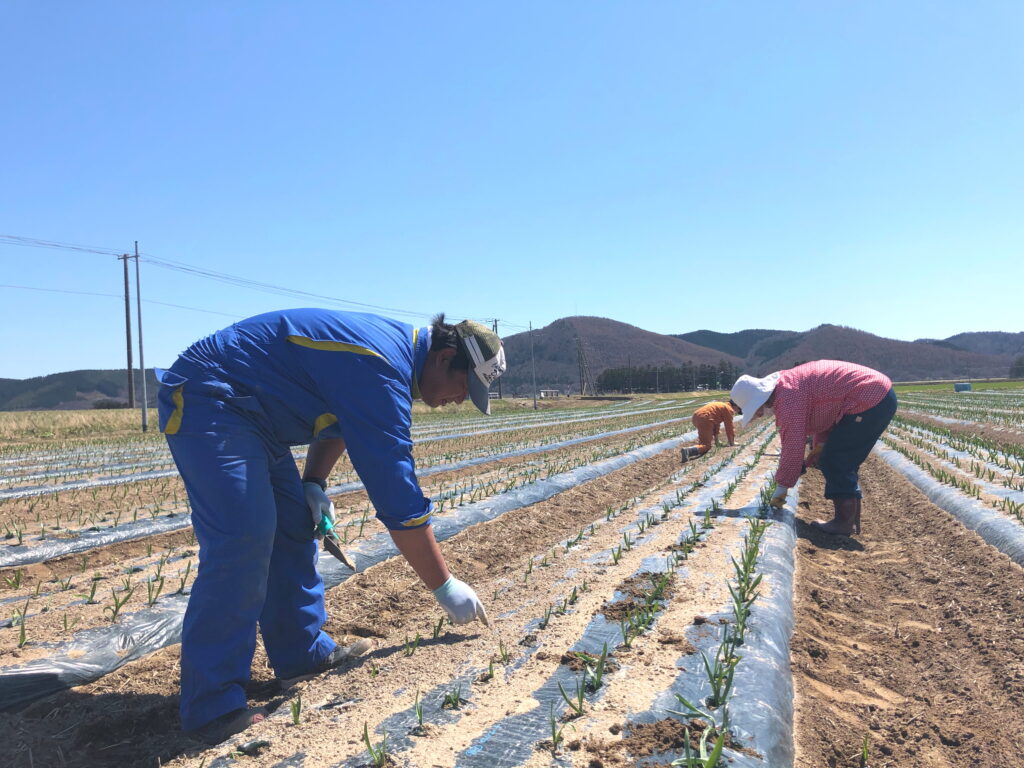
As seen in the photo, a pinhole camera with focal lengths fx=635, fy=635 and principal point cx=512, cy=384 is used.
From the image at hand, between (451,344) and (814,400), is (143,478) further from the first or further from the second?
(814,400)

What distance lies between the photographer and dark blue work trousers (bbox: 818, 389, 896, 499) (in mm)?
4785

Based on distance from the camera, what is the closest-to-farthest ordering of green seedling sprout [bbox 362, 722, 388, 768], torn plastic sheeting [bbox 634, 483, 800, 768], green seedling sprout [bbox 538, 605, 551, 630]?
1. green seedling sprout [bbox 362, 722, 388, 768]
2. torn plastic sheeting [bbox 634, 483, 800, 768]
3. green seedling sprout [bbox 538, 605, 551, 630]

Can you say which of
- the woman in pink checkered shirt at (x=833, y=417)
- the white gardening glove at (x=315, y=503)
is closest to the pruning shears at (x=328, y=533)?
the white gardening glove at (x=315, y=503)

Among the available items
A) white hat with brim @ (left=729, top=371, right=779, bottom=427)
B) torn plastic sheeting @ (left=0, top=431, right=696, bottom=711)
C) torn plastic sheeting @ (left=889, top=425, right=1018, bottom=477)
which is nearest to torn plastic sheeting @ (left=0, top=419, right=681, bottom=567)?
torn plastic sheeting @ (left=0, top=431, right=696, bottom=711)

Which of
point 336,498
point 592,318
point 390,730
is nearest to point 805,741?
point 390,730

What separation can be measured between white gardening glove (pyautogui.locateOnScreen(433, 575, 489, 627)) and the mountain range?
224ft

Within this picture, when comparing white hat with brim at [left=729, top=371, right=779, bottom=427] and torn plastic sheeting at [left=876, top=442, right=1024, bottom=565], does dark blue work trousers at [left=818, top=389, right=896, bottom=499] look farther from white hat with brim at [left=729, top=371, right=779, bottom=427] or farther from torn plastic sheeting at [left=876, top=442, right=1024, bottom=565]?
torn plastic sheeting at [left=876, top=442, right=1024, bottom=565]

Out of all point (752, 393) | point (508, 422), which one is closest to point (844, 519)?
point (752, 393)

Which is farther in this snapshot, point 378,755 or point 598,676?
point 598,676

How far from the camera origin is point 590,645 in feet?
7.92

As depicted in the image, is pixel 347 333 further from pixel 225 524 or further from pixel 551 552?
pixel 551 552

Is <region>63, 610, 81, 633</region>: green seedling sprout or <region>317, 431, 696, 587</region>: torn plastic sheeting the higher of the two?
<region>63, 610, 81, 633</region>: green seedling sprout

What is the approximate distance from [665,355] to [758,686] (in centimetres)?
14124

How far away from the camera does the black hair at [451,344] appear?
230cm
